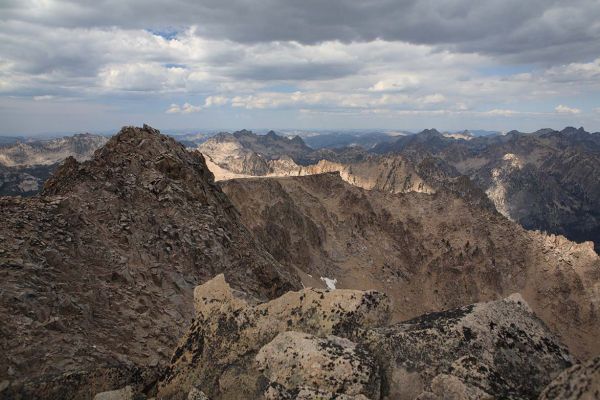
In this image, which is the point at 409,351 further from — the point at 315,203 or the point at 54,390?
the point at 315,203

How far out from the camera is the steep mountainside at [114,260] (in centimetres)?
1698

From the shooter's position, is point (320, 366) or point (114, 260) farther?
point (114, 260)

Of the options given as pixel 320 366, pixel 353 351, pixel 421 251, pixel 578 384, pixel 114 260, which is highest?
pixel 578 384

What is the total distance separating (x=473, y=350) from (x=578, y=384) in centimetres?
474

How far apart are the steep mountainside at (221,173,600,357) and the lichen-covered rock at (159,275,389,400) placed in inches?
2628

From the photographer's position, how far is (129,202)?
30688 mm

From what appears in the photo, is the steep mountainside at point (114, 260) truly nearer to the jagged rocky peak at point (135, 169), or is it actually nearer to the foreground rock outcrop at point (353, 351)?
the jagged rocky peak at point (135, 169)

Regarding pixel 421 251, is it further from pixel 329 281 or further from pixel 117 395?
Result: pixel 117 395

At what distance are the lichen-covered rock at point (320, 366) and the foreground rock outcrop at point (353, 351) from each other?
0.08 ft

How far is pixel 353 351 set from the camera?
1084cm

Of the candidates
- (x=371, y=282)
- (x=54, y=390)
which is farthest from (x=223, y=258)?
(x=371, y=282)

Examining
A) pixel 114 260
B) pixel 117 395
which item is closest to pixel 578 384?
pixel 117 395

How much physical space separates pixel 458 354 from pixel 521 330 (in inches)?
86.0

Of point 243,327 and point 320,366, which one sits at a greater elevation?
point 320,366
